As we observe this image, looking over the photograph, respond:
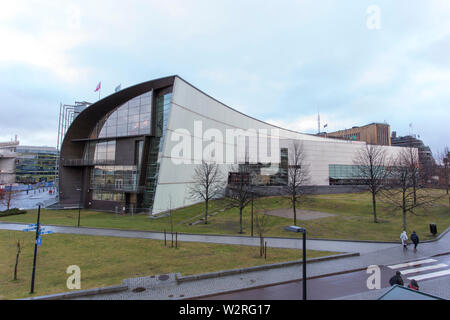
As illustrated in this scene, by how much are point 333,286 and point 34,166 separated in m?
Result: 153

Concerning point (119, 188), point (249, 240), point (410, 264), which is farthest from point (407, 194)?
point (119, 188)

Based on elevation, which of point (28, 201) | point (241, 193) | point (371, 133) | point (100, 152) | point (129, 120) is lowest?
point (28, 201)

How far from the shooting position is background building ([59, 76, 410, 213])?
36.0 meters

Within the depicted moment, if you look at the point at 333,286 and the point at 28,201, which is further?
the point at 28,201

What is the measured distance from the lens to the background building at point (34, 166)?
11600cm

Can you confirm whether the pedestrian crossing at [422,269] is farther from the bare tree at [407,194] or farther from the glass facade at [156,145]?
the glass facade at [156,145]

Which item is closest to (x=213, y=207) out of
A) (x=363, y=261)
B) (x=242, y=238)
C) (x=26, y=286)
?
(x=242, y=238)

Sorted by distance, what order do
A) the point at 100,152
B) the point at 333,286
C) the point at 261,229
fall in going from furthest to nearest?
the point at 100,152, the point at 261,229, the point at 333,286

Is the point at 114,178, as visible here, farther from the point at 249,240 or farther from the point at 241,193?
the point at 249,240

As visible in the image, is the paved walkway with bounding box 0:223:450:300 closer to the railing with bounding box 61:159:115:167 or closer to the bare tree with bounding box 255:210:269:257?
the bare tree with bounding box 255:210:269:257

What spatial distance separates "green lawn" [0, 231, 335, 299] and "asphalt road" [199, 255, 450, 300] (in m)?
2.67

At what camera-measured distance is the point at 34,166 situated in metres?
122

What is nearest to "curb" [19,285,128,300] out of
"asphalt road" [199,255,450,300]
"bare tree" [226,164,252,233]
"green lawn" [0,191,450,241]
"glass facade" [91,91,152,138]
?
"asphalt road" [199,255,450,300]
